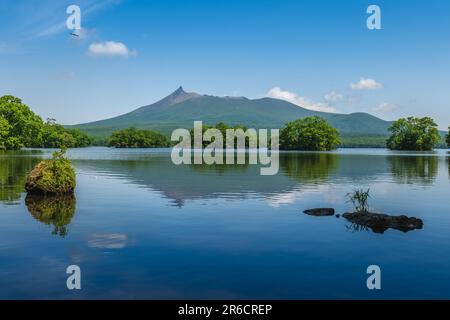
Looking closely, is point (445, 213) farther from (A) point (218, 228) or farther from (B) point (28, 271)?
(B) point (28, 271)

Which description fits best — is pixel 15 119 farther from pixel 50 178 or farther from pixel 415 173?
pixel 415 173

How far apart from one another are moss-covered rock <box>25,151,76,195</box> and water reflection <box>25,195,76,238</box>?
105 centimetres

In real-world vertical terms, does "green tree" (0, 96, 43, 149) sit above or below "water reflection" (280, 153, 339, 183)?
above

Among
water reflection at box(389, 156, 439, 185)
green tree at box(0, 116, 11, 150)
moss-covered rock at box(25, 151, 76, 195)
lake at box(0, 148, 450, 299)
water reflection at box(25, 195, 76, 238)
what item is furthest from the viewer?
green tree at box(0, 116, 11, 150)

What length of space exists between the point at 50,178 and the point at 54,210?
8341 millimetres

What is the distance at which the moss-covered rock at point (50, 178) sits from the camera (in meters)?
36.9

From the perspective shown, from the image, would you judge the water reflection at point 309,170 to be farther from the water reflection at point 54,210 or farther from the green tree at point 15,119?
the green tree at point 15,119

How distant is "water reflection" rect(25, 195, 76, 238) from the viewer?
2444 cm

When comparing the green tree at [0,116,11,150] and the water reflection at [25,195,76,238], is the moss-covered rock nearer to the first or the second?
the water reflection at [25,195,76,238]

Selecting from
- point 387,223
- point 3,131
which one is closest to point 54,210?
point 387,223

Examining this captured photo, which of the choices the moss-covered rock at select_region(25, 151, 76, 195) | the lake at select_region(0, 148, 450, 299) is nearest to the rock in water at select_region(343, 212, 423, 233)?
the lake at select_region(0, 148, 450, 299)

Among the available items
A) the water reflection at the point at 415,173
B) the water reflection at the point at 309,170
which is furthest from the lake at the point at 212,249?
the water reflection at the point at 309,170
